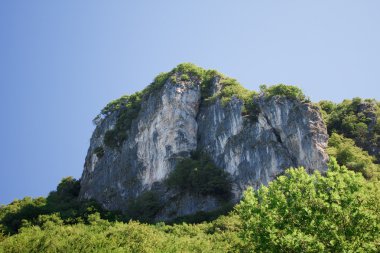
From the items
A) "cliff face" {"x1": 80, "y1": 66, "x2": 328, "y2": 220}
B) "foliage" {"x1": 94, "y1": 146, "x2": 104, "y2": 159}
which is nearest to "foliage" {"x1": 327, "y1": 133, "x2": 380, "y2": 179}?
"cliff face" {"x1": 80, "y1": 66, "x2": 328, "y2": 220}

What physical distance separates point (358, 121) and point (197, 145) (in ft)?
69.5

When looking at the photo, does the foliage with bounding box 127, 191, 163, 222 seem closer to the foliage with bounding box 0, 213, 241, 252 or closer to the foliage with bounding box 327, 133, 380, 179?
the foliage with bounding box 0, 213, 241, 252

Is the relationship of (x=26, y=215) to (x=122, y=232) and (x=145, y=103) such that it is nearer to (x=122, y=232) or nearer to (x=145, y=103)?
(x=145, y=103)

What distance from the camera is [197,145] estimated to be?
63125 mm

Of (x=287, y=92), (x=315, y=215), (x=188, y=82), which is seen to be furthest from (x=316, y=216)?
(x=188, y=82)

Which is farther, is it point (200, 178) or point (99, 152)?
point (99, 152)

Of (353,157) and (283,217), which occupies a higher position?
(353,157)

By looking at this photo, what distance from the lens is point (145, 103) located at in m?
71.4

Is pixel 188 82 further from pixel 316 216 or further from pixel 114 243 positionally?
pixel 316 216

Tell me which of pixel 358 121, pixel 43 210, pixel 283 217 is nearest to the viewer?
pixel 283 217

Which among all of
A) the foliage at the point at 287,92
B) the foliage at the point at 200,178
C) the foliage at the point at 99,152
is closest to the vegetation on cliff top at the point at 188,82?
the foliage at the point at 287,92

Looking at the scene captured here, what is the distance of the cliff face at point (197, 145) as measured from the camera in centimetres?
5197

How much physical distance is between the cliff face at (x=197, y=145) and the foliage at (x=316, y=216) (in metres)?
29.5

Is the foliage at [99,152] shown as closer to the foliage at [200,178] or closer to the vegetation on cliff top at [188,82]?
the vegetation on cliff top at [188,82]
